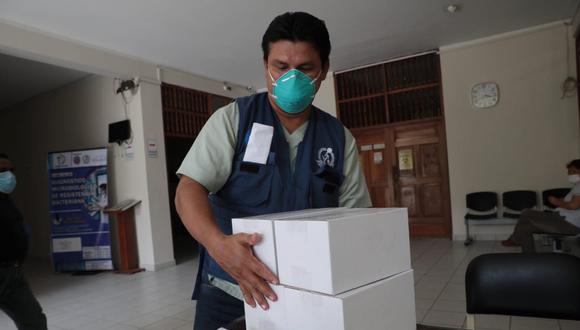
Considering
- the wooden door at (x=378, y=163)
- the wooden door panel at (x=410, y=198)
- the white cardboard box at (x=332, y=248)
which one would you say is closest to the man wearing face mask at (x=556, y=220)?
the wooden door panel at (x=410, y=198)

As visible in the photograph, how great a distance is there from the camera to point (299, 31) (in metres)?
0.87

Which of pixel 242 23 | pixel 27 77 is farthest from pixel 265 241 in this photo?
pixel 27 77

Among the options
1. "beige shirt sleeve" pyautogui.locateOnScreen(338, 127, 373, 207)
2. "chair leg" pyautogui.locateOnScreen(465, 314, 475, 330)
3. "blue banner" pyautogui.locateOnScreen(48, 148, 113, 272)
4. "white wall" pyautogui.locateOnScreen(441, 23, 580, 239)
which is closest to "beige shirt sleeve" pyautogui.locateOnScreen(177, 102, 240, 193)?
"beige shirt sleeve" pyautogui.locateOnScreen(338, 127, 373, 207)

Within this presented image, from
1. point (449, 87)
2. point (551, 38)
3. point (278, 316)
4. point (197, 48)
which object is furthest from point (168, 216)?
point (551, 38)

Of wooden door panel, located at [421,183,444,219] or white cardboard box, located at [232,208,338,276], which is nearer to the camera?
white cardboard box, located at [232,208,338,276]

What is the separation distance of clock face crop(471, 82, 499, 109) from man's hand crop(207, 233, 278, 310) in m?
5.62

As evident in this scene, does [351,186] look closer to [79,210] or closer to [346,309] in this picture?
[346,309]

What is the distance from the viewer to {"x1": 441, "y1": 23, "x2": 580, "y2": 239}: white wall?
16.3 feet

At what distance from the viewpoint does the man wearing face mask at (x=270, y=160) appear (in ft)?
2.88

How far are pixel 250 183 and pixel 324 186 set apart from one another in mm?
205

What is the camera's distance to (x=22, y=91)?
633 cm

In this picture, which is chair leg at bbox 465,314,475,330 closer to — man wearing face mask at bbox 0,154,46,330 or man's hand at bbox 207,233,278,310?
man's hand at bbox 207,233,278,310

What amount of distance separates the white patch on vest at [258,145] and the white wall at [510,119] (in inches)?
211

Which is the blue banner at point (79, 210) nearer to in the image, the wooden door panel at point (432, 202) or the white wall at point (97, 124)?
the white wall at point (97, 124)
